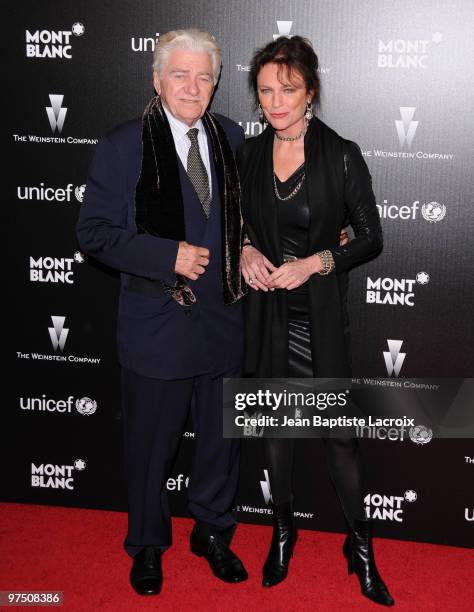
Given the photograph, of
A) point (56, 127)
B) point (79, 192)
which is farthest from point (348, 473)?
point (56, 127)

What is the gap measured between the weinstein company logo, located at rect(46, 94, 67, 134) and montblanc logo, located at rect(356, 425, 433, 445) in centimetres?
180

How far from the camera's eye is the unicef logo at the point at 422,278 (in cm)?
309

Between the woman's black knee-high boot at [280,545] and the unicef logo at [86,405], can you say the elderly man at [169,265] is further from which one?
the unicef logo at [86,405]

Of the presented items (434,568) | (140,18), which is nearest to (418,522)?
(434,568)

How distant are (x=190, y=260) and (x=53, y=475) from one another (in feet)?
5.08

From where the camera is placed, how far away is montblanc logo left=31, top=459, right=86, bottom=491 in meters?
3.54

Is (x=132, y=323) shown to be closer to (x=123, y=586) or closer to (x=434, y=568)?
(x=123, y=586)

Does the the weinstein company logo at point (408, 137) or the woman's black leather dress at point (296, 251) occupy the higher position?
the the weinstein company logo at point (408, 137)

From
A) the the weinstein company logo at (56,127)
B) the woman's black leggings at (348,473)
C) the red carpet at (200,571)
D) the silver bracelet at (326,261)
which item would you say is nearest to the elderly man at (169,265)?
the red carpet at (200,571)

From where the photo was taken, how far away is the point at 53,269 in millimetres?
3318

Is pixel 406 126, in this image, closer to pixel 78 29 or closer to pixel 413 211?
pixel 413 211

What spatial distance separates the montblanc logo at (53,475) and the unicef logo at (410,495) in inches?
58.0

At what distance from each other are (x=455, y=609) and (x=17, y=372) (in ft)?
6.84

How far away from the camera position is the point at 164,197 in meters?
2.57
